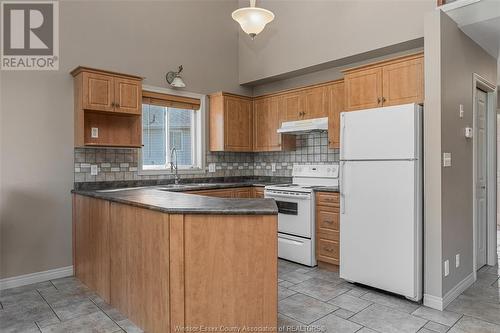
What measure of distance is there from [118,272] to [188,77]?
304cm

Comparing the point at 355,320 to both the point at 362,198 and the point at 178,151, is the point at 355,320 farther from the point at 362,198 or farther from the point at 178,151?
the point at 178,151

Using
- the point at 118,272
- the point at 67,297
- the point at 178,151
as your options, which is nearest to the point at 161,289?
the point at 118,272

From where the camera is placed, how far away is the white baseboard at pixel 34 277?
3463 mm

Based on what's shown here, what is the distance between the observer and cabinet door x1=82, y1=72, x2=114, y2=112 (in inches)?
145

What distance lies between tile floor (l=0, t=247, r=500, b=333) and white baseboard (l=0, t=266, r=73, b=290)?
0.11 meters

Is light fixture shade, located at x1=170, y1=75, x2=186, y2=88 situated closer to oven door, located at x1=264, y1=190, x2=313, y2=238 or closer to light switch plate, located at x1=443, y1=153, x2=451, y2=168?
oven door, located at x1=264, y1=190, x2=313, y2=238

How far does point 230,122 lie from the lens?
203 inches

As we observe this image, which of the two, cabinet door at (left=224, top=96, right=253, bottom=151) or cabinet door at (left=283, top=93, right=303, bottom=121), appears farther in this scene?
cabinet door at (left=224, top=96, right=253, bottom=151)

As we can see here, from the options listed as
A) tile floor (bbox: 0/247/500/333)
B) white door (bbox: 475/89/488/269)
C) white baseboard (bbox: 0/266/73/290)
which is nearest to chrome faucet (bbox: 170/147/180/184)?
white baseboard (bbox: 0/266/73/290)

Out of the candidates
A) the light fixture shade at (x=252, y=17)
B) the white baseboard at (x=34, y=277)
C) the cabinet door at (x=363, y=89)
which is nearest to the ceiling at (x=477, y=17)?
the cabinet door at (x=363, y=89)

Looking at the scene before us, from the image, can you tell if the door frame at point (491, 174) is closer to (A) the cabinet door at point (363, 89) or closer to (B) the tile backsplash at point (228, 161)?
(A) the cabinet door at point (363, 89)

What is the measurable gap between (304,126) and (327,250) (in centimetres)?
162

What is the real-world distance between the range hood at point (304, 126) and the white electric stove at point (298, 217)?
58cm

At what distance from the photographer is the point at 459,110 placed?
3262 mm
